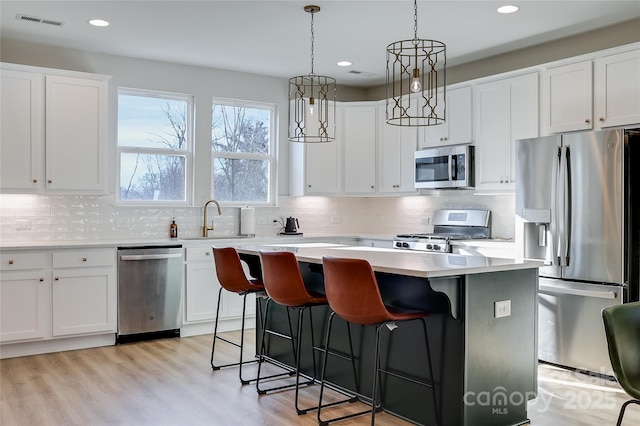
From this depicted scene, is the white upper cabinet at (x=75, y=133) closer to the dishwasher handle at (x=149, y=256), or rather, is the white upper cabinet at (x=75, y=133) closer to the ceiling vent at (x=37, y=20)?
the ceiling vent at (x=37, y=20)

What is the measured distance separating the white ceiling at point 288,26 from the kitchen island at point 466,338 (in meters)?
2.01

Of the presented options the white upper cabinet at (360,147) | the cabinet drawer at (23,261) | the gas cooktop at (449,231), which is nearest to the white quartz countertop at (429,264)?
the gas cooktop at (449,231)

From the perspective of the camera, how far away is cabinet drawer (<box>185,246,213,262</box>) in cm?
557

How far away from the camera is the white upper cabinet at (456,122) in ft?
18.5

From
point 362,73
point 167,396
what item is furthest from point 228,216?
point 167,396

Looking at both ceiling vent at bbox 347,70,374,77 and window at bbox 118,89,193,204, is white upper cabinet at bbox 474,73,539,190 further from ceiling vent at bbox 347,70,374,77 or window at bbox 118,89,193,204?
window at bbox 118,89,193,204

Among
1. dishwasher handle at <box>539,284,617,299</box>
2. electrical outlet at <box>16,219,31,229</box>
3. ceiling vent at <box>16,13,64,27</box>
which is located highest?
ceiling vent at <box>16,13,64,27</box>

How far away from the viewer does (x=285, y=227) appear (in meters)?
6.59

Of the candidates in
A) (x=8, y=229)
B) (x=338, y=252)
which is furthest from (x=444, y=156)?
(x=8, y=229)

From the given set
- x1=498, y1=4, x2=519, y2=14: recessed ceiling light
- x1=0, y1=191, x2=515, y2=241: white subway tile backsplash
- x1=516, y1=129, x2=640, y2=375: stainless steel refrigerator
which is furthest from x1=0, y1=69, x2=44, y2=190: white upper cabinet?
x1=516, y1=129, x2=640, y2=375: stainless steel refrigerator

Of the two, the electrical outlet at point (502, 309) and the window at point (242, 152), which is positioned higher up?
the window at point (242, 152)

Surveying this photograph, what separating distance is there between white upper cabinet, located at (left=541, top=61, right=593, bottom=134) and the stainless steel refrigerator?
32cm

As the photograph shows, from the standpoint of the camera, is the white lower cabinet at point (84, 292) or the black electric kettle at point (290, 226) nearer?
the white lower cabinet at point (84, 292)

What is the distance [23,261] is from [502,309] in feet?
12.2
